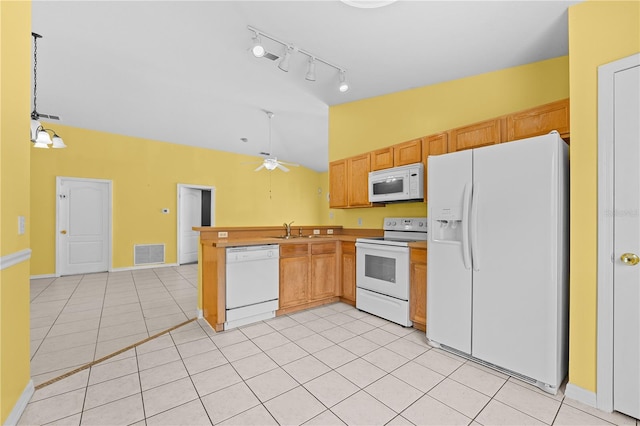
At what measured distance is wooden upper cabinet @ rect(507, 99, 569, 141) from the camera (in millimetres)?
2270

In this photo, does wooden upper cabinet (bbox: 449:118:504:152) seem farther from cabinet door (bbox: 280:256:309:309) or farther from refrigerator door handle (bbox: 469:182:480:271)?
cabinet door (bbox: 280:256:309:309)

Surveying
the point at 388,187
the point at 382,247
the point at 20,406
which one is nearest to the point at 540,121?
the point at 388,187

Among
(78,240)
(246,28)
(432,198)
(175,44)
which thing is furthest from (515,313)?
(78,240)

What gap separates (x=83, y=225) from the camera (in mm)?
5582

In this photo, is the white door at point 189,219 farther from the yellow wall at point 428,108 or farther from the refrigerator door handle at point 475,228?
the refrigerator door handle at point 475,228

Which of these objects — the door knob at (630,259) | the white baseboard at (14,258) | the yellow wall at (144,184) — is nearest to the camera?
the white baseboard at (14,258)

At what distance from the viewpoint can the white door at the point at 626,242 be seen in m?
1.66

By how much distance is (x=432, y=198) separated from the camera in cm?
256

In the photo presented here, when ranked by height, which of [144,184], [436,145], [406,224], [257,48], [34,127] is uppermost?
[257,48]

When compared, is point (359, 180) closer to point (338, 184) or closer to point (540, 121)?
point (338, 184)

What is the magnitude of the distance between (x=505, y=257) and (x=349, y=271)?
1978mm

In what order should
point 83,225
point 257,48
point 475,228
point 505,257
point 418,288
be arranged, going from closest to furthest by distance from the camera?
point 505,257
point 475,228
point 257,48
point 418,288
point 83,225

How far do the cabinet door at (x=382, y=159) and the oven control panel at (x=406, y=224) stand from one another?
72cm

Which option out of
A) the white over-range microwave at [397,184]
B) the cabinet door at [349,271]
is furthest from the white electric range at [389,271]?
the white over-range microwave at [397,184]
